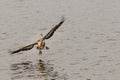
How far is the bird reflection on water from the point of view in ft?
84.8

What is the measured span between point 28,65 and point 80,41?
5135 mm

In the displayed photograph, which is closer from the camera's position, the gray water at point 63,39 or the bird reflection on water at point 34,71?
the bird reflection on water at point 34,71

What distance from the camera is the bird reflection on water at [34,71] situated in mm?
25859

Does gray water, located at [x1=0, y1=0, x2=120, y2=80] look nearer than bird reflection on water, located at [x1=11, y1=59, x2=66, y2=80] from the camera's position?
No

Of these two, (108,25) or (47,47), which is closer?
(47,47)

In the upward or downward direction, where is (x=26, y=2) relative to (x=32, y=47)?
downward

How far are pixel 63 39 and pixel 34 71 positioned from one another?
250 inches

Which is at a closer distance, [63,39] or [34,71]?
[34,71]

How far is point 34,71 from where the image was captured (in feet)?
88.0

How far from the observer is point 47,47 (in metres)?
28.9

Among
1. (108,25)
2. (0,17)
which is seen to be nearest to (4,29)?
(0,17)

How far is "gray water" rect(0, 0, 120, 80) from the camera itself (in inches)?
1045

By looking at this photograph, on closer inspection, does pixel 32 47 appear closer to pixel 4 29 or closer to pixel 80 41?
pixel 80 41

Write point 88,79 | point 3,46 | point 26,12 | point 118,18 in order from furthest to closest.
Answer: point 26,12, point 118,18, point 3,46, point 88,79
